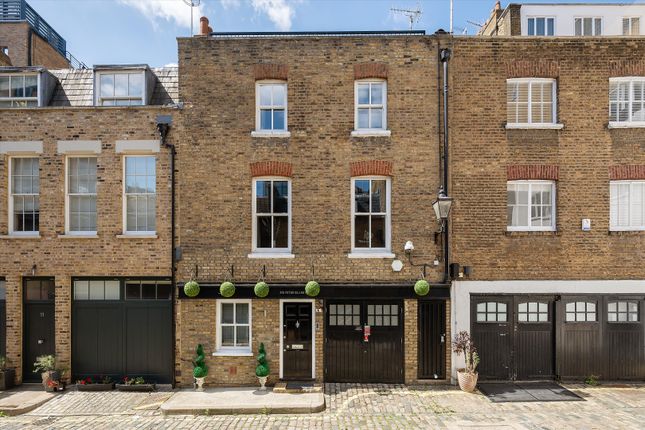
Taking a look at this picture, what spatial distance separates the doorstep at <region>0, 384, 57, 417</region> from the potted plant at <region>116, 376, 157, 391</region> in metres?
1.58

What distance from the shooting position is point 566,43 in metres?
9.86

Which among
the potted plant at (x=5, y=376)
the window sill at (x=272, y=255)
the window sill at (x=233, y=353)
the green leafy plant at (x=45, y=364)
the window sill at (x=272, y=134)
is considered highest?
the window sill at (x=272, y=134)

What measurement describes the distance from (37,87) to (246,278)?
7.97 meters

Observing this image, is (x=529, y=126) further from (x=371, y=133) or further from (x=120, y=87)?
(x=120, y=87)

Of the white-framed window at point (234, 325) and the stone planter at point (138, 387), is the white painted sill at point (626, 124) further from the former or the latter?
the stone planter at point (138, 387)

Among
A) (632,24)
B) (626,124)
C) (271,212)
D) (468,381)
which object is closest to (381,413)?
(468,381)

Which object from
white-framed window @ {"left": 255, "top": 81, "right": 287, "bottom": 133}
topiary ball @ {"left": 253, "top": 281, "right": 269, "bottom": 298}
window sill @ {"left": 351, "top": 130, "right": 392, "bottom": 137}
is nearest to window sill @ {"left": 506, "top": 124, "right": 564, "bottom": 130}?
window sill @ {"left": 351, "top": 130, "right": 392, "bottom": 137}

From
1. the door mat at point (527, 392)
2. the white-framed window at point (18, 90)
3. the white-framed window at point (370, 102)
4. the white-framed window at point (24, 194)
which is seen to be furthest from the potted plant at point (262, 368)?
the white-framed window at point (18, 90)

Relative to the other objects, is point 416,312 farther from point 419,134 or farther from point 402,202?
point 419,134

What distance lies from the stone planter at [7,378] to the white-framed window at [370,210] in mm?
9491

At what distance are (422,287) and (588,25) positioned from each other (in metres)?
17.4

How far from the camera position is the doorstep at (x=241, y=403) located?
824 centimetres

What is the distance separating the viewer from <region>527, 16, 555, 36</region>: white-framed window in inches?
688

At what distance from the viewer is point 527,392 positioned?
9.11 metres
